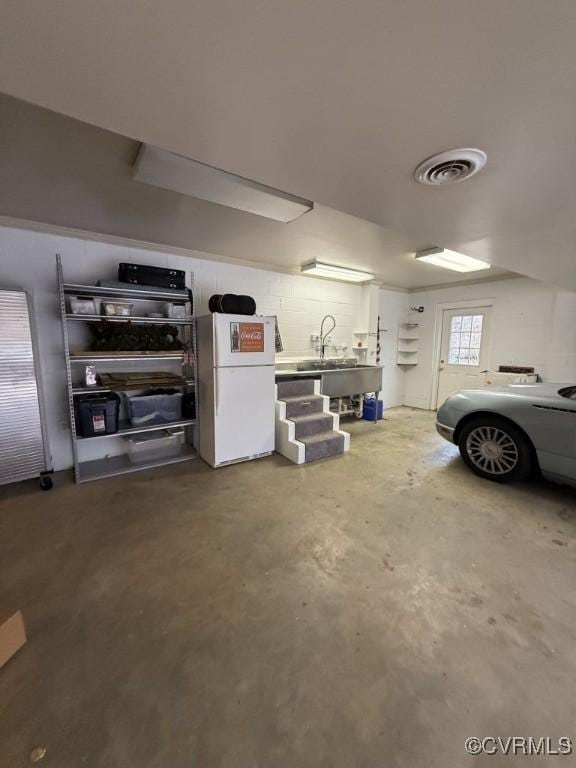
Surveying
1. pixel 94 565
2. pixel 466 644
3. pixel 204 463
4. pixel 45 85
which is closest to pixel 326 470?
pixel 204 463

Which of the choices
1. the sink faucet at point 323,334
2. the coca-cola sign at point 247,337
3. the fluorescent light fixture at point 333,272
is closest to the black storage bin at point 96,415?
the coca-cola sign at point 247,337

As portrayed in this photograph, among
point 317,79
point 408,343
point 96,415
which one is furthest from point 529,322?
point 96,415

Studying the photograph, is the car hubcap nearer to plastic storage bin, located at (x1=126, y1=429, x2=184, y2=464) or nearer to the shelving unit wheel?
plastic storage bin, located at (x1=126, y1=429, x2=184, y2=464)

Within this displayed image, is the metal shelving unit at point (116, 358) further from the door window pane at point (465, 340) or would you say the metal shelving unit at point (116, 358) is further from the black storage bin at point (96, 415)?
the door window pane at point (465, 340)

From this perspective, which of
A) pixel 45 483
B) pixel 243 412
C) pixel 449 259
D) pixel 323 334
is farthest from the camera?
pixel 323 334

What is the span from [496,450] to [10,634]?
3.54 m

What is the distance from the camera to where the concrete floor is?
103 cm

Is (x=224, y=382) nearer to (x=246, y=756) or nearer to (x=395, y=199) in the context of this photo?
(x=395, y=199)

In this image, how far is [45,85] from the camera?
2.99ft

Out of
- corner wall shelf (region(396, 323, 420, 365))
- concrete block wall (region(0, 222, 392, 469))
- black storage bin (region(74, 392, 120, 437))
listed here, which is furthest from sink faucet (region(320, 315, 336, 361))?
black storage bin (region(74, 392, 120, 437))

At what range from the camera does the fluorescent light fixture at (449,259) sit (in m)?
3.42

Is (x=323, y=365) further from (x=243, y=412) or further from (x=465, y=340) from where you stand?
(x=465, y=340)

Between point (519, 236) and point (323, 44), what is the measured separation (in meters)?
2.17

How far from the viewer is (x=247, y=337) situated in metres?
3.13
